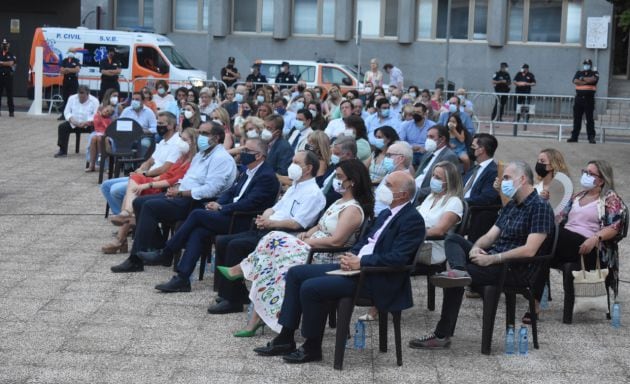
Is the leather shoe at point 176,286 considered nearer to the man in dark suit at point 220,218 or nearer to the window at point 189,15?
the man in dark suit at point 220,218

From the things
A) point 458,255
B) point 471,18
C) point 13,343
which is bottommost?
point 13,343

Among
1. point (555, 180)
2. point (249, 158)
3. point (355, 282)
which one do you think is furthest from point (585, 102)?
point (355, 282)

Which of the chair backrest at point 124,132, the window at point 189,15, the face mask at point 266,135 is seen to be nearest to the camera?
the face mask at point 266,135

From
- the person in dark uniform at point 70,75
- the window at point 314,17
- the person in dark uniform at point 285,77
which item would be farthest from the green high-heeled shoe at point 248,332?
the window at point 314,17

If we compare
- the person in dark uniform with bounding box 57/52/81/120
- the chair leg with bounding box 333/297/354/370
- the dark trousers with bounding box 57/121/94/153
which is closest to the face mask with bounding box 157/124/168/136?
the chair leg with bounding box 333/297/354/370

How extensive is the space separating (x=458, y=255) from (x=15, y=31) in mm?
31636

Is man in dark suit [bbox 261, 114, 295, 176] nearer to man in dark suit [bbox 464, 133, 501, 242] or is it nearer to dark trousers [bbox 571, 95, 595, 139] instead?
man in dark suit [bbox 464, 133, 501, 242]

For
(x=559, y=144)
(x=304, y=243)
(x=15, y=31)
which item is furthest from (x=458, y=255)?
(x=15, y=31)

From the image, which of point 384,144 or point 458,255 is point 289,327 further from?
point 384,144

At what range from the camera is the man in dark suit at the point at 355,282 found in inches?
324

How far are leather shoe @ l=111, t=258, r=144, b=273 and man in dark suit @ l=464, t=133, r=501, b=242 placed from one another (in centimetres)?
300

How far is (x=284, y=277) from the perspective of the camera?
352 inches

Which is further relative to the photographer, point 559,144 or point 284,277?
point 559,144

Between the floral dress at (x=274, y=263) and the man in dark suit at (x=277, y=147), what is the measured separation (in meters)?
3.74
